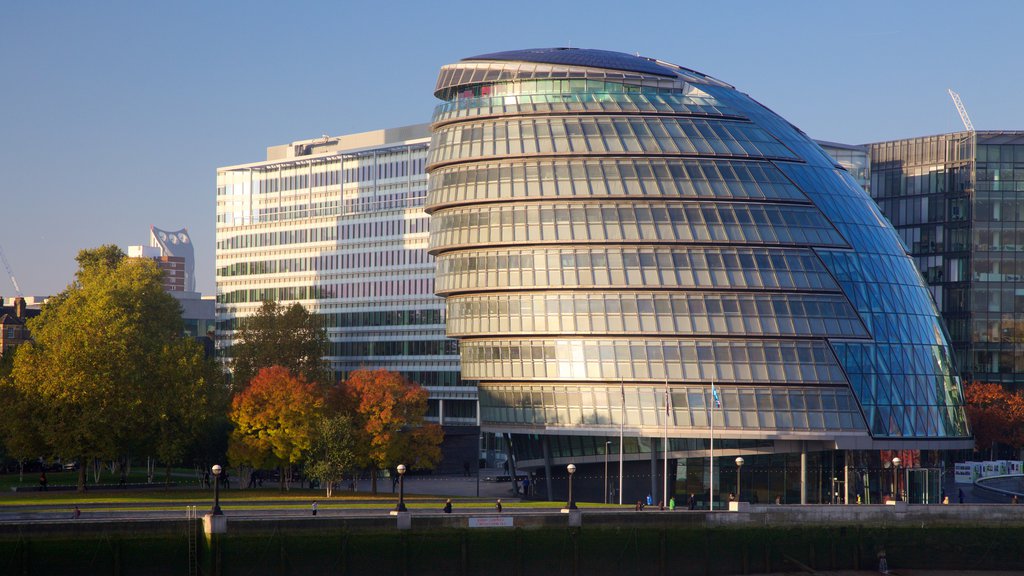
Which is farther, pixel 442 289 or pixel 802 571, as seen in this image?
pixel 442 289

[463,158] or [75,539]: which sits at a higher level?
[463,158]

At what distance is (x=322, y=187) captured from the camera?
173m

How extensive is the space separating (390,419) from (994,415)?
6658 cm

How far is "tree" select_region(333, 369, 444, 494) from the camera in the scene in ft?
350

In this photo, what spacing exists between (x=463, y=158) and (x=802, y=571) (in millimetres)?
41738

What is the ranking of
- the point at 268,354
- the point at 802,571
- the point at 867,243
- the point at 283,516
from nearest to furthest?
the point at 283,516, the point at 802,571, the point at 867,243, the point at 268,354

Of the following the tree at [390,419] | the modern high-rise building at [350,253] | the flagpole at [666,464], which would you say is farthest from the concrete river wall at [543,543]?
the modern high-rise building at [350,253]

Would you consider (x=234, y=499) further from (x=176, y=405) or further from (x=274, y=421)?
(x=176, y=405)

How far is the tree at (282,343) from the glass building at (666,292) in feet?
134

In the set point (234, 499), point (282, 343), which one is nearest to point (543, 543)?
point (234, 499)

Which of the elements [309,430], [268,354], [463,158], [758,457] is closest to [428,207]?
[463,158]

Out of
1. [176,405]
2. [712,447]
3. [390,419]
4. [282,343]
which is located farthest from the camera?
[282,343]

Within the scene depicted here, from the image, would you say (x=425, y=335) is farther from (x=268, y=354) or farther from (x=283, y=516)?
(x=283, y=516)

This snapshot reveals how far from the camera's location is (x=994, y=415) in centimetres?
14475
